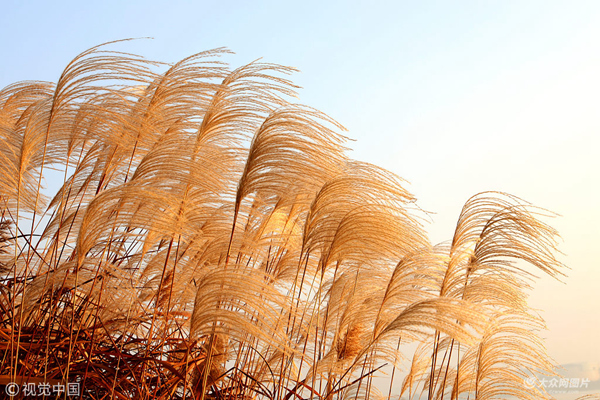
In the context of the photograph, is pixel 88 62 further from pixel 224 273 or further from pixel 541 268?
pixel 541 268

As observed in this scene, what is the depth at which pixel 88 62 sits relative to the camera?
2.67 metres

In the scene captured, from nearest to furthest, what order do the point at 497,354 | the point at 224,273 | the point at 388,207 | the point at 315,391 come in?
the point at 224,273
the point at 388,207
the point at 315,391
the point at 497,354

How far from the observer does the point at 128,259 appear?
338 centimetres

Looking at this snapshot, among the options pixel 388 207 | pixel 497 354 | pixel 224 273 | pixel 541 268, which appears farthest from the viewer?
pixel 497 354

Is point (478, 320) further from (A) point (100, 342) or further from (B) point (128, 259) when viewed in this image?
(B) point (128, 259)

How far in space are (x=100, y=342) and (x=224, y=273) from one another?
3.73ft

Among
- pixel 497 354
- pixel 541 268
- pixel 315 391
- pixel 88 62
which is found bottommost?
pixel 315 391

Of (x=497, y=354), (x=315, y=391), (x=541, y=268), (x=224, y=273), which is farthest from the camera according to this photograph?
(x=497, y=354)

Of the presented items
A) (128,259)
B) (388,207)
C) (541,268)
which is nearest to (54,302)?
(128,259)

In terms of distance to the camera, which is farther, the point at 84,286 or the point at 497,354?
the point at 497,354

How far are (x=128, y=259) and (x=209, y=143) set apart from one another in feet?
3.57

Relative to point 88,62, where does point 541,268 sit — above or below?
below

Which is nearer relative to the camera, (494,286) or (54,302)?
(54,302)

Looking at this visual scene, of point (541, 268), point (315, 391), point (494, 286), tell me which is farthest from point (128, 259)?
point (541, 268)
